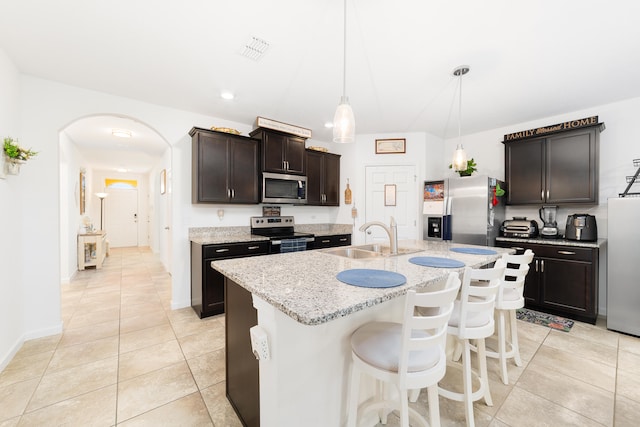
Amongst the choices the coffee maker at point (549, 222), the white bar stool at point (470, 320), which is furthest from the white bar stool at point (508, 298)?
the coffee maker at point (549, 222)

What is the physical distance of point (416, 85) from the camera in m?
2.76

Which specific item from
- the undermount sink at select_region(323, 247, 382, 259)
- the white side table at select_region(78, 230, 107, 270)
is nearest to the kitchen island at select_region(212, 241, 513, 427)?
the undermount sink at select_region(323, 247, 382, 259)

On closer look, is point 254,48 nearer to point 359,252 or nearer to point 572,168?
point 359,252

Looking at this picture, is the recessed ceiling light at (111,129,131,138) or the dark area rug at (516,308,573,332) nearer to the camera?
the dark area rug at (516,308,573,332)

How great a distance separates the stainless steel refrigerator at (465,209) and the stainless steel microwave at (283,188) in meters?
1.99

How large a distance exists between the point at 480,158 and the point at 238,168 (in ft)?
12.5

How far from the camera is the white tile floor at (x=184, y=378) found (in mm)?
1611

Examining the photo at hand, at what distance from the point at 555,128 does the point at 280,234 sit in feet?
13.0

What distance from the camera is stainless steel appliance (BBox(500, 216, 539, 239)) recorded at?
348 cm

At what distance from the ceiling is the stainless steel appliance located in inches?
57.8

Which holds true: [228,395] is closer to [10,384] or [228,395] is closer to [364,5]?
[10,384]

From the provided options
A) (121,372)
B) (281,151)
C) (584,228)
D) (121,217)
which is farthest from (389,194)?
(121,217)

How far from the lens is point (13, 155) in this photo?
2137 mm

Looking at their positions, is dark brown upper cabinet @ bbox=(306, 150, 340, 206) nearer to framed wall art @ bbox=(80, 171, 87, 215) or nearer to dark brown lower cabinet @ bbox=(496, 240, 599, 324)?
dark brown lower cabinet @ bbox=(496, 240, 599, 324)
